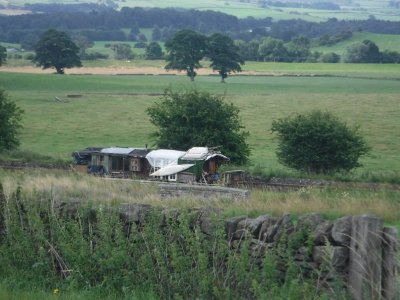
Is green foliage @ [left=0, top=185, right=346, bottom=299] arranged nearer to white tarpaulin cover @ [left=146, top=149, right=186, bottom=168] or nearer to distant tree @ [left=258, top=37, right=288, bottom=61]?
white tarpaulin cover @ [left=146, top=149, right=186, bottom=168]

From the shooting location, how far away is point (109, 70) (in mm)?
144000

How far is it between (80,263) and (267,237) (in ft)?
8.86

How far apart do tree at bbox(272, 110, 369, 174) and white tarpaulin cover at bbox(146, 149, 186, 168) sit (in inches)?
287

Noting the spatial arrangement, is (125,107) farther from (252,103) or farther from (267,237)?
(267,237)

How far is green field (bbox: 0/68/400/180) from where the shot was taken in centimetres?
5862

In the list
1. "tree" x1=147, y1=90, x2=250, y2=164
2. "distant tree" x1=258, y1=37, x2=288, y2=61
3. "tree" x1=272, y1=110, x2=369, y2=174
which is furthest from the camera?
"distant tree" x1=258, y1=37, x2=288, y2=61

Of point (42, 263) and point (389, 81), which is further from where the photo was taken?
point (389, 81)

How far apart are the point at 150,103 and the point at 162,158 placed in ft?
164

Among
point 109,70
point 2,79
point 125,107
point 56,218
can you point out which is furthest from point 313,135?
point 109,70

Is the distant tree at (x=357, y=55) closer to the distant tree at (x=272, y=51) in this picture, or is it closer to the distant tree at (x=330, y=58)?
the distant tree at (x=330, y=58)

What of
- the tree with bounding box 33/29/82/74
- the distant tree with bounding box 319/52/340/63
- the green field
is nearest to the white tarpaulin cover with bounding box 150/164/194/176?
the green field

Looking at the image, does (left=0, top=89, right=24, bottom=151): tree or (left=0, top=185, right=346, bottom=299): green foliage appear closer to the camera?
(left=0, top=185, right=346, bottom=299): green foliage

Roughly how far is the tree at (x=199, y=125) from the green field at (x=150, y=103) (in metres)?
2.72

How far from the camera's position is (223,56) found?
13738 centimetres
